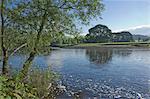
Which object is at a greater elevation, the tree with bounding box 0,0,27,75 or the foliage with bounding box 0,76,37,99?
the tree with bounding box 0,0,27,75

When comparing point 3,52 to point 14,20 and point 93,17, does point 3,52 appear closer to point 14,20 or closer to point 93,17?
point 14,20

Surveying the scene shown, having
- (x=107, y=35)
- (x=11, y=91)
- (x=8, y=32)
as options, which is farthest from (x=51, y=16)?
(x=107, y=35)

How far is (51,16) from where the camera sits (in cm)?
1222

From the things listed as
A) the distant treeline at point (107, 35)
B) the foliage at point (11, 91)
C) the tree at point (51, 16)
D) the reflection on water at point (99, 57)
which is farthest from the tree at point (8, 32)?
the distant treeline at point (107, 35)

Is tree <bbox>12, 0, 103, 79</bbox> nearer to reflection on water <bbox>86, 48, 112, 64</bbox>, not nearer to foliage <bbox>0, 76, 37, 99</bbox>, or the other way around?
foliage <bbox>0, 76, 37, 99</bbox>

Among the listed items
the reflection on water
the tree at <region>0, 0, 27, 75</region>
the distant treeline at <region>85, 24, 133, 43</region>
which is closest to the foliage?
the tree at <region>0, 0, 27, 75</region>

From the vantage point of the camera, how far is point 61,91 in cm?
1934

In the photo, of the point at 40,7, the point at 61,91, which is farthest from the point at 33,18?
the point at 61,91

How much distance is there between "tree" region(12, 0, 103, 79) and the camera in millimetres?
12039

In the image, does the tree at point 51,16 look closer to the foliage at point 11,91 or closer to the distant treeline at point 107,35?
the foliage at point 11,91

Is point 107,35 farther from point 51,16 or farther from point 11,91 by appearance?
point 11,91

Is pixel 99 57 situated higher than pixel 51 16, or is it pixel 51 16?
pixel 51 16

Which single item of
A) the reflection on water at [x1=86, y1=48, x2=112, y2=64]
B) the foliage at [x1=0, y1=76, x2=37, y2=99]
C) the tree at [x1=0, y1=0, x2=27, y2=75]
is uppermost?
the tree at [x1=0, y1=0, x2=27, y2=75]

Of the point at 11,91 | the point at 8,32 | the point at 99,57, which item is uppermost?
the point at 8,32
